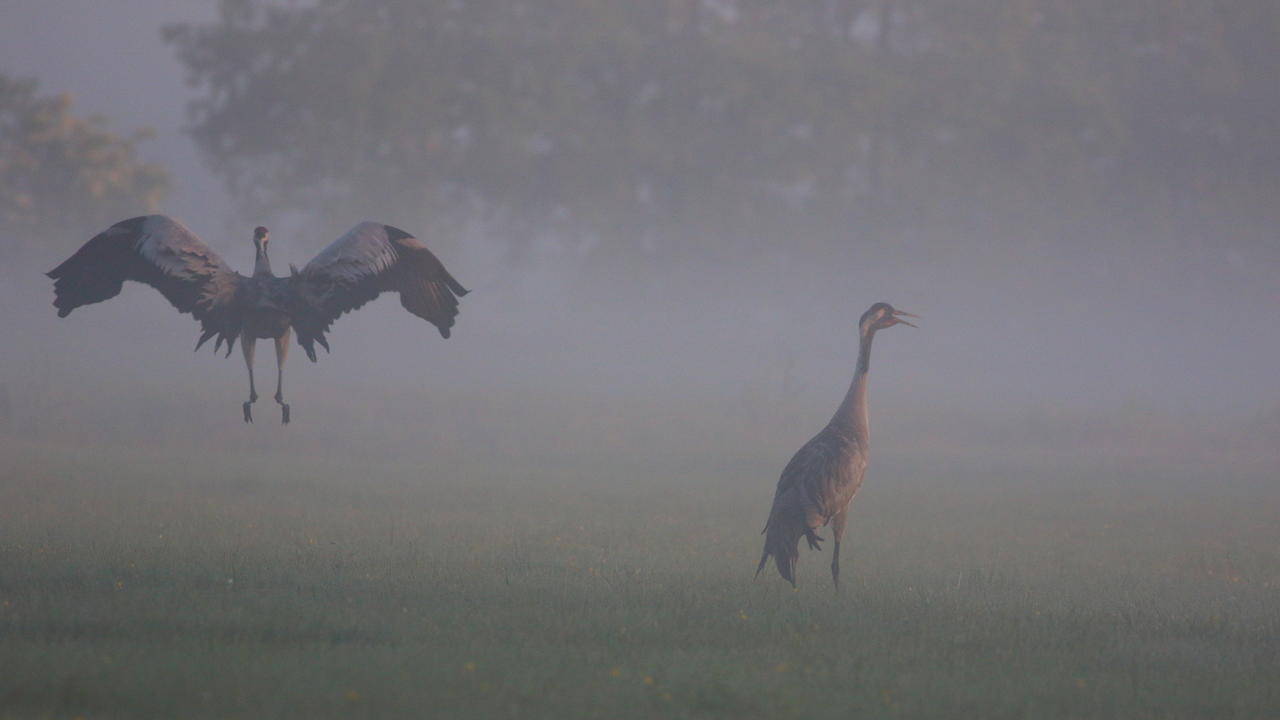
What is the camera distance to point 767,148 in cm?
4819

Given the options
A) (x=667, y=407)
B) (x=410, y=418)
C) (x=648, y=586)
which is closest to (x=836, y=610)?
(x=648, y=586)

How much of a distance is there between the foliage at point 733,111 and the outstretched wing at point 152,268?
32.4m

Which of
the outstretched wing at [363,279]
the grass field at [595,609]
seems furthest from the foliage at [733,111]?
the outstretched wing at [363,279]

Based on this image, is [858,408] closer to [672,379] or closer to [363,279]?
[363,279]

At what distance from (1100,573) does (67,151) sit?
141ft

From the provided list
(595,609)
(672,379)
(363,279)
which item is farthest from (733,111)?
(595,609)

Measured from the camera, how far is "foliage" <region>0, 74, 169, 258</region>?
46.3 m

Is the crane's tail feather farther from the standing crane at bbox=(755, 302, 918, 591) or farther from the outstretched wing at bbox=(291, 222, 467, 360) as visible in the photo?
the outstretched wing at bbox=(291, 222, 467, 360)

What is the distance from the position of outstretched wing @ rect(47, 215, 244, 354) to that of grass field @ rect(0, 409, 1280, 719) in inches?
95.5

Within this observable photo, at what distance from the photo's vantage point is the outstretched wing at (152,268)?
11.7 m

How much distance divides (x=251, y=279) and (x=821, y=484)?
5.74m

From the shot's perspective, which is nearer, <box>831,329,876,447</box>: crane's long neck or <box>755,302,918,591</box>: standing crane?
<box>755,302,918,591</box>: standing crane

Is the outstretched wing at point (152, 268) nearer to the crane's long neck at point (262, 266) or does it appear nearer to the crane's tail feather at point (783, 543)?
the crane's long neck at point (262, 266)

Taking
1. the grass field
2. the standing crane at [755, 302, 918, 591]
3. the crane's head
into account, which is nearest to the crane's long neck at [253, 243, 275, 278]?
the grass field
